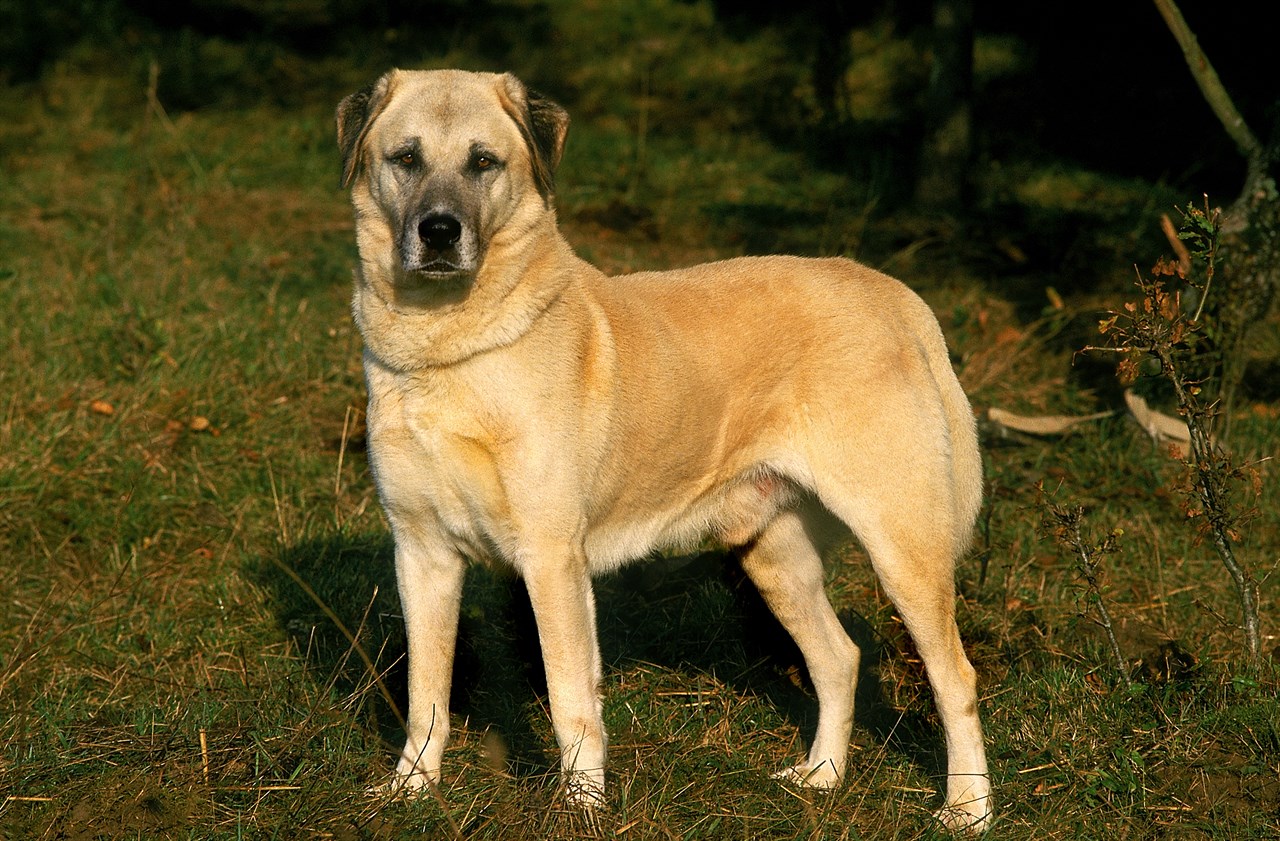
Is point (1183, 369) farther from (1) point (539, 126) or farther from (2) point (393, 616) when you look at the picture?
(2) point (393, 616)

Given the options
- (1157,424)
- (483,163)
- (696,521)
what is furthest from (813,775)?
(1157,424)

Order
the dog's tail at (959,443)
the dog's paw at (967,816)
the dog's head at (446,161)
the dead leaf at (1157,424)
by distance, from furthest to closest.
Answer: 1. the dead leaf at (1157,424)
2. the dog's tail at (959,443)
3. the dog's paw at (967,816)
4. the dog's head at (446,161)

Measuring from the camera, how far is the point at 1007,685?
4.61 meters

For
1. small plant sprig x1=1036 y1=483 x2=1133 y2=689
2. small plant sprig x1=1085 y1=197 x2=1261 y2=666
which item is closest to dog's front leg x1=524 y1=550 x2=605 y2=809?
small plant sprig x1=1036 y1=483 x2=1133 y2=689

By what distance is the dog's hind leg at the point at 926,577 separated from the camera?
3975 millimetres

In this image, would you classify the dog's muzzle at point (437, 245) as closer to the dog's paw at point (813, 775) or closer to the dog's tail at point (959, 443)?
the dog's tail at point (959, 443)

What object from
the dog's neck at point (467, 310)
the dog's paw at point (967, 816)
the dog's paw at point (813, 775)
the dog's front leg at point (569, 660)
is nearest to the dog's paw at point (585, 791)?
the dog's front leg at point (569, 660)

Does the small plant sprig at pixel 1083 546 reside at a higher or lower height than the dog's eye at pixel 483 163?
lower

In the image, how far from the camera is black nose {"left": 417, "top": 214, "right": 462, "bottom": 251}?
3.53 meters

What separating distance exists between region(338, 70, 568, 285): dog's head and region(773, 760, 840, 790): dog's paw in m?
1.85

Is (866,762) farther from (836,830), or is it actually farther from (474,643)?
(474,643)

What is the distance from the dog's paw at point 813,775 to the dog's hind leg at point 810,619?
46 mm

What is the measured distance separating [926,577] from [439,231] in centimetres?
174

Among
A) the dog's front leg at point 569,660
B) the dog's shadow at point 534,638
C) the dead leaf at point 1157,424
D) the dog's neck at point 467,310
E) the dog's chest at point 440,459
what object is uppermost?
the dog's neck at point 467,310
